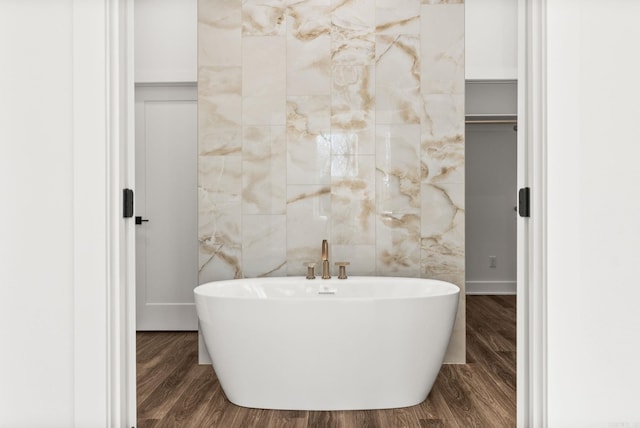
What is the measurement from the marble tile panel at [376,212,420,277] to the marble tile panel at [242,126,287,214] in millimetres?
660

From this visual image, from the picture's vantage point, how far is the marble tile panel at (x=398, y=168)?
11.0ft

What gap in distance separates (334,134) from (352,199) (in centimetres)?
43

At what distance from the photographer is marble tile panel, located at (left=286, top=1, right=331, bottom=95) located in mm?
3352

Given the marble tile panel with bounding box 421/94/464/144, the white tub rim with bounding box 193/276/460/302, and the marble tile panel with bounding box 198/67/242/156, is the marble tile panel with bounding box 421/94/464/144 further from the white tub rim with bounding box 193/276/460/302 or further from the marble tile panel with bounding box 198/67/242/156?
the marble tile panel with bounding box 198/67/242/156

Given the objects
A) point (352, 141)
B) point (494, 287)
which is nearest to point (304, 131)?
point (352, 141)

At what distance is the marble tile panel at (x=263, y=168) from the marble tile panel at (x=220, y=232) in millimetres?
114
